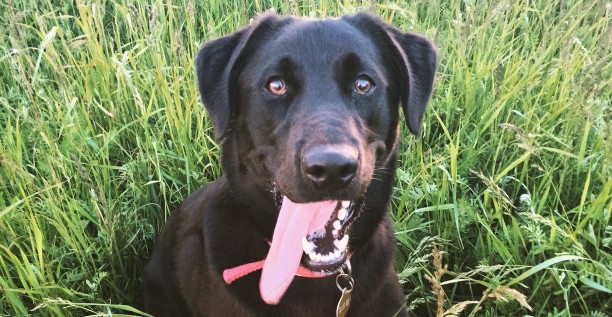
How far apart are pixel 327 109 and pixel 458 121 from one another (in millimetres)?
1384

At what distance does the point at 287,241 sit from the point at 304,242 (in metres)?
0.05

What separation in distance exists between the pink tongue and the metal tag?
19cm

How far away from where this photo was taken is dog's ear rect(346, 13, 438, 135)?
207cm

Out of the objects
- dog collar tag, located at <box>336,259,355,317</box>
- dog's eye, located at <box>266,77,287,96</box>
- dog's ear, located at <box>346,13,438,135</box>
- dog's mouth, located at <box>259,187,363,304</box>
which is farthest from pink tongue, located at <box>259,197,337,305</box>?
dog's ear, located at <box>346,13,438,135</box>

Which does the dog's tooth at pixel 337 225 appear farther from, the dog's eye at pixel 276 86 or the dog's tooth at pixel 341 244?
the dog's eye at pixel 276 86

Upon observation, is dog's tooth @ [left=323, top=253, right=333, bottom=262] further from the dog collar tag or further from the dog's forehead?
the dog's forehead

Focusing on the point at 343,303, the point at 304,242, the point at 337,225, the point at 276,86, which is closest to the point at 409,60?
the point at 276,86

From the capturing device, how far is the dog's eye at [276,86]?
193cm

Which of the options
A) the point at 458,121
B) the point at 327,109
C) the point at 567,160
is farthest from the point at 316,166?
the point at 458,121

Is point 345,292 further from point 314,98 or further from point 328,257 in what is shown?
point 314,98

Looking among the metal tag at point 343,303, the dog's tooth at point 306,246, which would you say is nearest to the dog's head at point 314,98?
the dog's tooth at point 306,246

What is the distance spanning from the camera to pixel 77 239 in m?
2.44

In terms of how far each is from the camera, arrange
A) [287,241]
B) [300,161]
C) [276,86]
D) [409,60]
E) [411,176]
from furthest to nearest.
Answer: [411,176] < [409,60] < [276,86] < [287,241] < [300,161]

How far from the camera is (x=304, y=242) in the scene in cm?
183
